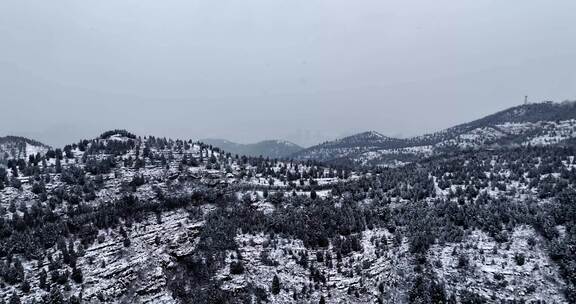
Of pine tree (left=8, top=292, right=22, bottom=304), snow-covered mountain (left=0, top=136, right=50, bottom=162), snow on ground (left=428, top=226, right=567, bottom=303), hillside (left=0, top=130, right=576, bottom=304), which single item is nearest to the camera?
pine tree (left=8, top=292, right=22, bottom=304)

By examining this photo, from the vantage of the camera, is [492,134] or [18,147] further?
[492,134]

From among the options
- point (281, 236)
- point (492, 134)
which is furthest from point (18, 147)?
point (492, 134)

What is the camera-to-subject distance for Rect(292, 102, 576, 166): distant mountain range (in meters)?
123

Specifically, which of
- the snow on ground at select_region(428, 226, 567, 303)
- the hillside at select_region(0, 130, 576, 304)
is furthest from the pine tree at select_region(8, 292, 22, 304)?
the snow on ground at select_region(428, 226, 567, 303)

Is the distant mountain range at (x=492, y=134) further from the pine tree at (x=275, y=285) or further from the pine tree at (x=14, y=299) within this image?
the pine tree at (x=14, y=299)

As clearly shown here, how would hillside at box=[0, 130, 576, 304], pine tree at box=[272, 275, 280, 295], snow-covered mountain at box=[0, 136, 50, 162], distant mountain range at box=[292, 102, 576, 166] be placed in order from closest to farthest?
hillside at box=[0, 130, 576, 304], pine tree at box=[272, 275, 280, 295], snow-covered mountain at box=[0, 136, 50, 162], distant mountain range at box=[292, 102, 576, 166]

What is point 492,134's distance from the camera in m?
150

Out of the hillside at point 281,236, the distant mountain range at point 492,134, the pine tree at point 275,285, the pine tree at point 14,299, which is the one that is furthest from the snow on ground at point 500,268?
the distant mountain range at point 492,134

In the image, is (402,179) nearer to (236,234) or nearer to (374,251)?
(374,251)

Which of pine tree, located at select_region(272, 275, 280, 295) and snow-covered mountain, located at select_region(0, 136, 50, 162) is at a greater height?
snow-covered mountain, located at select_region(0, 136, 50, 162)

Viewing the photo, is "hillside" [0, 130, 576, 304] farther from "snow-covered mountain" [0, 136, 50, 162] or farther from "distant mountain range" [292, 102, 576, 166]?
"distant mountain range" [292, 102, 576, 166]

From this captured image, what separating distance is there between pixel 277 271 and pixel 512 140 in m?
125

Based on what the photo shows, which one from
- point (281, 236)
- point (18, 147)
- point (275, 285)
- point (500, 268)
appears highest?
point (18, 147)

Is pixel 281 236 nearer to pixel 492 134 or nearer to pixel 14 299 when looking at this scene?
pixel 14 299
